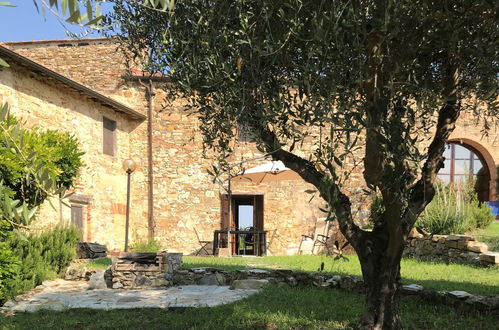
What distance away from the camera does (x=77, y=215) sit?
10.9 metres

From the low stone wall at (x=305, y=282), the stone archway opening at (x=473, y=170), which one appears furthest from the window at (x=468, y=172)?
the low stone wall at (x=305, y=282)

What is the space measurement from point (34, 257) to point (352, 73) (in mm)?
6434

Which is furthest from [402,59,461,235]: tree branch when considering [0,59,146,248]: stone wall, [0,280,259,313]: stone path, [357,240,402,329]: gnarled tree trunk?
[0,59,146,248]: stone wall

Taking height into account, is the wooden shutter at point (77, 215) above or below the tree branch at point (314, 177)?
below

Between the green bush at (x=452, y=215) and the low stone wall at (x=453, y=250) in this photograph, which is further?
the green bush at (x=452, y=215)

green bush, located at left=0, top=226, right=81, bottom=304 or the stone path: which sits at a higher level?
green bush, located at left=0, top=226, right=81, bottom=304

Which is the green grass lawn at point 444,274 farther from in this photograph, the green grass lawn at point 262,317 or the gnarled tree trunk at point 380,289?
the gnarled tree trunk at point 380,289

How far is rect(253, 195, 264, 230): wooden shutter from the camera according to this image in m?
13.2

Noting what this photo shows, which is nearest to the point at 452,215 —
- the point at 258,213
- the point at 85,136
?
the point at 258,213

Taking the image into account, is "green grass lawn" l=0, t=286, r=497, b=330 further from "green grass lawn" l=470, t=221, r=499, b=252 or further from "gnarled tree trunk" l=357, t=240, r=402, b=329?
"green grass lawn" l=470, t=221, r=499, b=252

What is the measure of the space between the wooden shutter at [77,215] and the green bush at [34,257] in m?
1.84

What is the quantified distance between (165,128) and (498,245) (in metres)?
9.09

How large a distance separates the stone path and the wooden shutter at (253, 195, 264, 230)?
596 cm

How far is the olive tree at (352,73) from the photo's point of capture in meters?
2.61
